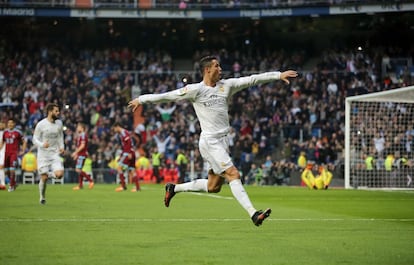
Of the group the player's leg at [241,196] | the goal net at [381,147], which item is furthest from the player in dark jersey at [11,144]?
the player's leg at [241,196]

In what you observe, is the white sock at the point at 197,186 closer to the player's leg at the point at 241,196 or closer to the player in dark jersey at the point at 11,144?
the player's leg at the point at 241,196

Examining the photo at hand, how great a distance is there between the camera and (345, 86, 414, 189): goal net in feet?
104

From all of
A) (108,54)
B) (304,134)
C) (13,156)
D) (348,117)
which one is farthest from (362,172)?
(108,54)

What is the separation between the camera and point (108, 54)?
48.2 metres

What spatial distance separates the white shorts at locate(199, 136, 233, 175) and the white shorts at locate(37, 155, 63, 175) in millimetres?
7730

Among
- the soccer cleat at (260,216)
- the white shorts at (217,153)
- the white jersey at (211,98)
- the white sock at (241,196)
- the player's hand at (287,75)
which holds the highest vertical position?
the player's hand at (287,75)

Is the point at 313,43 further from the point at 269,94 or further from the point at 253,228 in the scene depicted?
the point at 253,228

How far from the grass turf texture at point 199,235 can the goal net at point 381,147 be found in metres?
13.3

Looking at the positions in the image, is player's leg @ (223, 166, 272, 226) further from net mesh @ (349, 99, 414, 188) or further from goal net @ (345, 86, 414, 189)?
net mesh @ (349, 99, 414, 188)

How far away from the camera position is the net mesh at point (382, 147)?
104 feet

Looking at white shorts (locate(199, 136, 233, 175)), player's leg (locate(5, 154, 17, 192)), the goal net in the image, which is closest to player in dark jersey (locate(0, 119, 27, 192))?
player's leg (locate(5, 154, 17, 192))

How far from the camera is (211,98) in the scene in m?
12.4

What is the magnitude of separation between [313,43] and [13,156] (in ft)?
86.3

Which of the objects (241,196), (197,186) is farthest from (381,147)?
(241,196)
